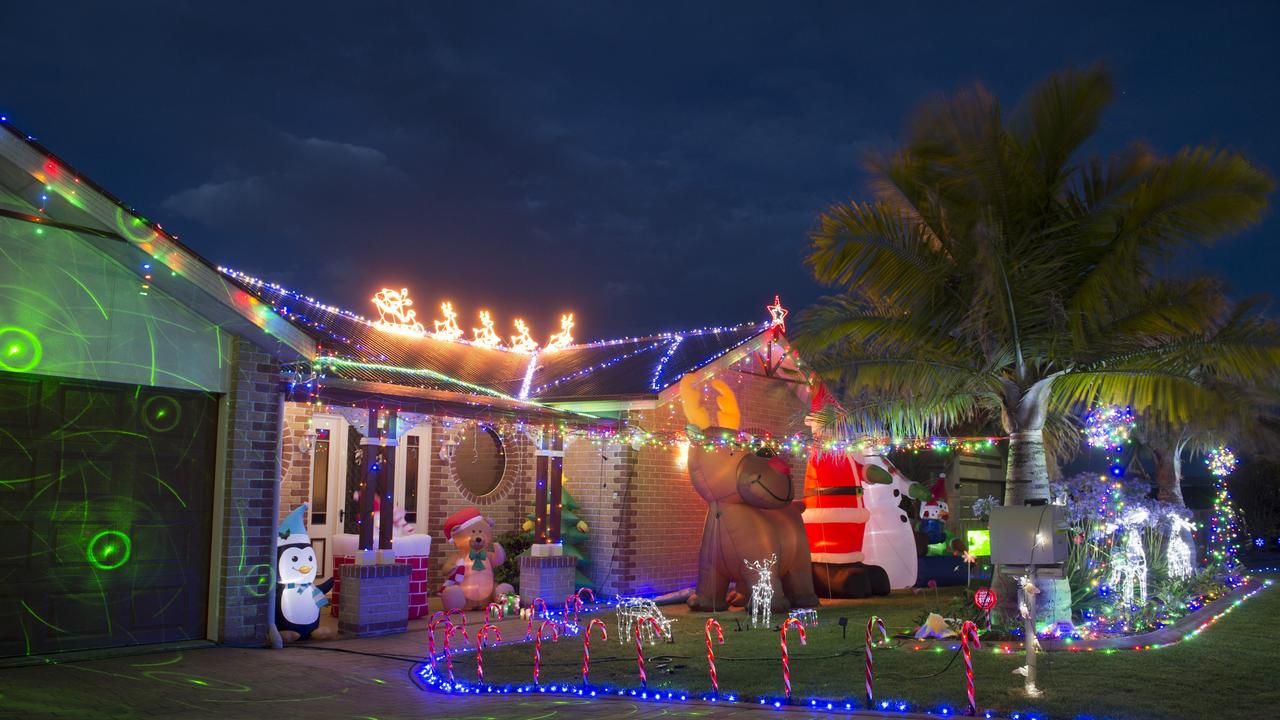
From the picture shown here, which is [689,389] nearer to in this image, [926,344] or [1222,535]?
[926,344]

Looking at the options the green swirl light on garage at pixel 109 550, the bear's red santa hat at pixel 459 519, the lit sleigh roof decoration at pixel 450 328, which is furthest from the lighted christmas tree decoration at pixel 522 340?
the green swirl light on garage at pixel 109 550

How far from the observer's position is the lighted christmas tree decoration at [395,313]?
1734 cm

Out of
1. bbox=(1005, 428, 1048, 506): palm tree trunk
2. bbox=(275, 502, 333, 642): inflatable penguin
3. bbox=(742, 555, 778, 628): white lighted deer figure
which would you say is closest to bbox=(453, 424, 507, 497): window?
bbox=(742, 555, 778, 628): white lighted deer figure

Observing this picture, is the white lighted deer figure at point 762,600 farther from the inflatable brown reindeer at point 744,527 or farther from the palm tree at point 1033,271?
the palm tree at point 1033,271

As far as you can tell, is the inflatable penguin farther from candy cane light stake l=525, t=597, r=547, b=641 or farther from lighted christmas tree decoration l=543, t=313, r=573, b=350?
lighted christmas tree decoration l=543, t=313, r=573, b=350

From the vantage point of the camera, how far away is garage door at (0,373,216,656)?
374 inches

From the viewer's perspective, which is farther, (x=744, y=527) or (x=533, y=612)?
(x=744, y=527)

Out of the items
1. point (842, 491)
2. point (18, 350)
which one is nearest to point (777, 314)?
point (842, 491)

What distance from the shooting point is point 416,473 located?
16.1m

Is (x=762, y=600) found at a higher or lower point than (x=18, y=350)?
lower

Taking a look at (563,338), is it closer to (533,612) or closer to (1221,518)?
(533,612)

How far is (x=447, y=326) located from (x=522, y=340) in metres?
2.07

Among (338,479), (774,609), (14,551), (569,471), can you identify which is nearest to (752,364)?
(569,471)

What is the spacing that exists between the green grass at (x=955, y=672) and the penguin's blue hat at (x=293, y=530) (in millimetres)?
2544
